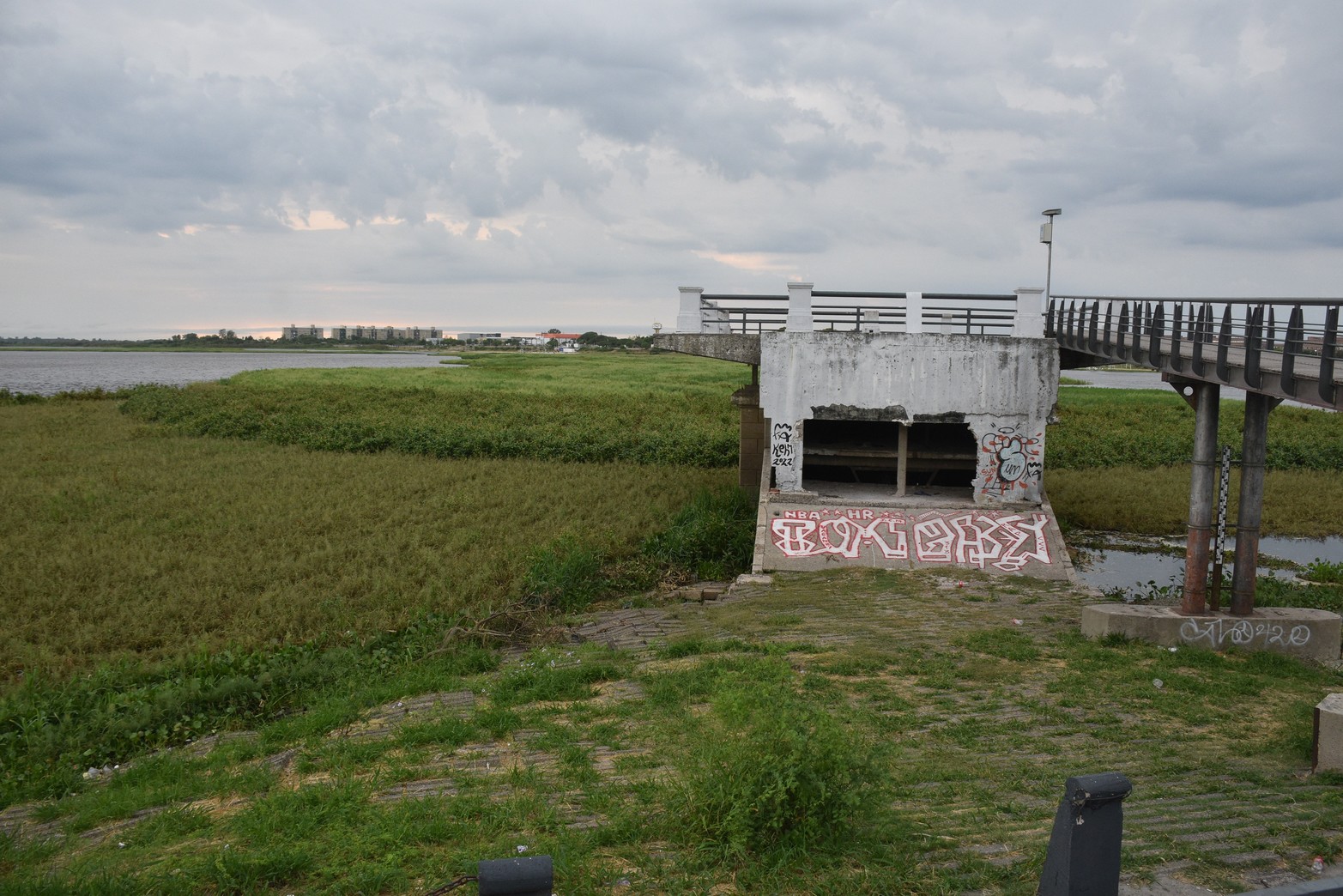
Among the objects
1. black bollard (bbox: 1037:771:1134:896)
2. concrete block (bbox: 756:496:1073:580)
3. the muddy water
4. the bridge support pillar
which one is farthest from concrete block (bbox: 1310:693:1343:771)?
the muddy water

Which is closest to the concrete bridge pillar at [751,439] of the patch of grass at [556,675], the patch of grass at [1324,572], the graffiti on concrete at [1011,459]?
the graffiti on concrete at [1011,459]

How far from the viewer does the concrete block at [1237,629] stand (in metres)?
10.8

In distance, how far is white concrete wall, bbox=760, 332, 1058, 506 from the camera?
17.8 metres

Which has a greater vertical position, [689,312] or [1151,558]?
[689,312]

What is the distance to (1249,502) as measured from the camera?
12070mm

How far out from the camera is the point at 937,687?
930 centimetres

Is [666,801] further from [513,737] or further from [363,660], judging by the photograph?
[363,660]

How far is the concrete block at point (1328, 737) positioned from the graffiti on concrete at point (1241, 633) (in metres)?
3.91

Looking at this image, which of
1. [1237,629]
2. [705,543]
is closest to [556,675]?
[705,543]

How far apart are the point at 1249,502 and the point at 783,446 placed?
27.8ft

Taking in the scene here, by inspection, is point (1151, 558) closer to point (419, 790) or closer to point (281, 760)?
point (419, 790)

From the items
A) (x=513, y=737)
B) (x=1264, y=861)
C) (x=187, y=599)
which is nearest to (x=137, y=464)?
(x=187, y=599)

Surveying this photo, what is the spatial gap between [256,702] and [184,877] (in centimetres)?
532

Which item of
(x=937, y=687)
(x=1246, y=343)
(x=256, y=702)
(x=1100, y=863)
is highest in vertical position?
(x=1246, y=343)
